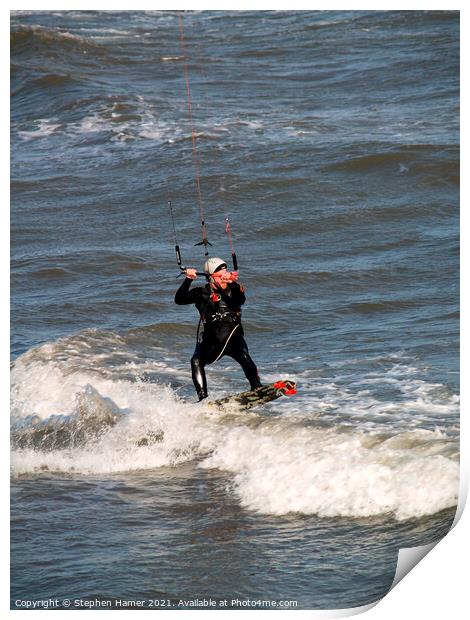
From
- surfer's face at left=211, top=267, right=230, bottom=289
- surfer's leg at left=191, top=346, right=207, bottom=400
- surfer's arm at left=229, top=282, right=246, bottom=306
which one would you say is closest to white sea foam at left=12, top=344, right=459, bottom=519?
surfer's leg at left=191, top=346, right=207, bottom=400

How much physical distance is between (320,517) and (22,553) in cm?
209

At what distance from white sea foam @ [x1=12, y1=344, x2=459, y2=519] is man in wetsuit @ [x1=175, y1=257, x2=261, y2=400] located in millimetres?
568

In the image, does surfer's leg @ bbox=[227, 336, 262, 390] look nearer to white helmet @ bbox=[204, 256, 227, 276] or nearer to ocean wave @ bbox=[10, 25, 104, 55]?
white helmet @ bbox=[204, 256, 227, 276]

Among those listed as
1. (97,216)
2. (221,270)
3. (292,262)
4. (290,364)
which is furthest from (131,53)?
(221,270)

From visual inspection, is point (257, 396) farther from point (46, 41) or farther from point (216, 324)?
point (46, 41)

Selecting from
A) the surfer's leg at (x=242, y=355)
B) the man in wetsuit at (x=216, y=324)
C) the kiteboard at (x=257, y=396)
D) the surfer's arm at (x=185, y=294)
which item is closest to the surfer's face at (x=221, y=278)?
the man in wetsuit at (x=216, y=324)

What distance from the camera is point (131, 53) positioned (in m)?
22.3

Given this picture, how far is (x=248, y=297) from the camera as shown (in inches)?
508

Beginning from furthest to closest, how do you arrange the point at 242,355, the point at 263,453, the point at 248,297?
the point at 248,297, the point at 242,355, the point at 263,453

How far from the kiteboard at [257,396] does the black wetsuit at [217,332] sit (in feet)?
0.34

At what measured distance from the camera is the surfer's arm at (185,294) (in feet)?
27.6

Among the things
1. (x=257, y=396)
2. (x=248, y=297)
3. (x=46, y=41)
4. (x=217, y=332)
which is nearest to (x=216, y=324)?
(x=217, y=332)

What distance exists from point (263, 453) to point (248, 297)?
4468mm

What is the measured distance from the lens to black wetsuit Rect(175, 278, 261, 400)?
339 inches
